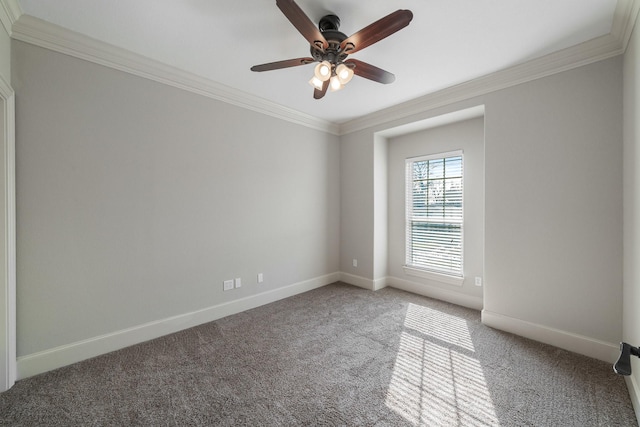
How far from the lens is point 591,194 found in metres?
2.29

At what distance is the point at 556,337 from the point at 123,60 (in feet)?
15.6

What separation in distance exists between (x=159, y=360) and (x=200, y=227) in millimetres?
1311

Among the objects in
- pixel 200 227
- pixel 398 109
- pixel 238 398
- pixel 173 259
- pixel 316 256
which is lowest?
pixel 238 398

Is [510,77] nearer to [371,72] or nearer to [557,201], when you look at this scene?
[557,201]

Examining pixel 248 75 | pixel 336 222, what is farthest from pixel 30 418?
pixel 336 222

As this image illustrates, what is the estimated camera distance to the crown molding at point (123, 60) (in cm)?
202

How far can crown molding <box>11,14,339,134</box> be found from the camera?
6.63ft

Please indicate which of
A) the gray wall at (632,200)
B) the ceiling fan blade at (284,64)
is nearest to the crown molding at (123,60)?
the ceiling fan blade at (284,64)

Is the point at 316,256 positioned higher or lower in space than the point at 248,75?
lower

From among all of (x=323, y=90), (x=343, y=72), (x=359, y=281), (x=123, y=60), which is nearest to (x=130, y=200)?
(x=123, y=60)

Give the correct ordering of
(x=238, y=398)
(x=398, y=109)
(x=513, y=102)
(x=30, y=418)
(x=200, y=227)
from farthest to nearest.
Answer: (x=398, y=109)
(x=200, y=227)
(x=513, y=102)
(x=238, y=398)
(x=30, y=418)

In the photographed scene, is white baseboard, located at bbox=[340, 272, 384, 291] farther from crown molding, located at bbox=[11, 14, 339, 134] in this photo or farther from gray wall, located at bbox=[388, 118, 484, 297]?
crown molding, located at bbox=[11, 14, 339, 134]

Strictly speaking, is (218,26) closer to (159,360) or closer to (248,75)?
(248,75)

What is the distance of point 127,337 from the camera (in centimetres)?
247
